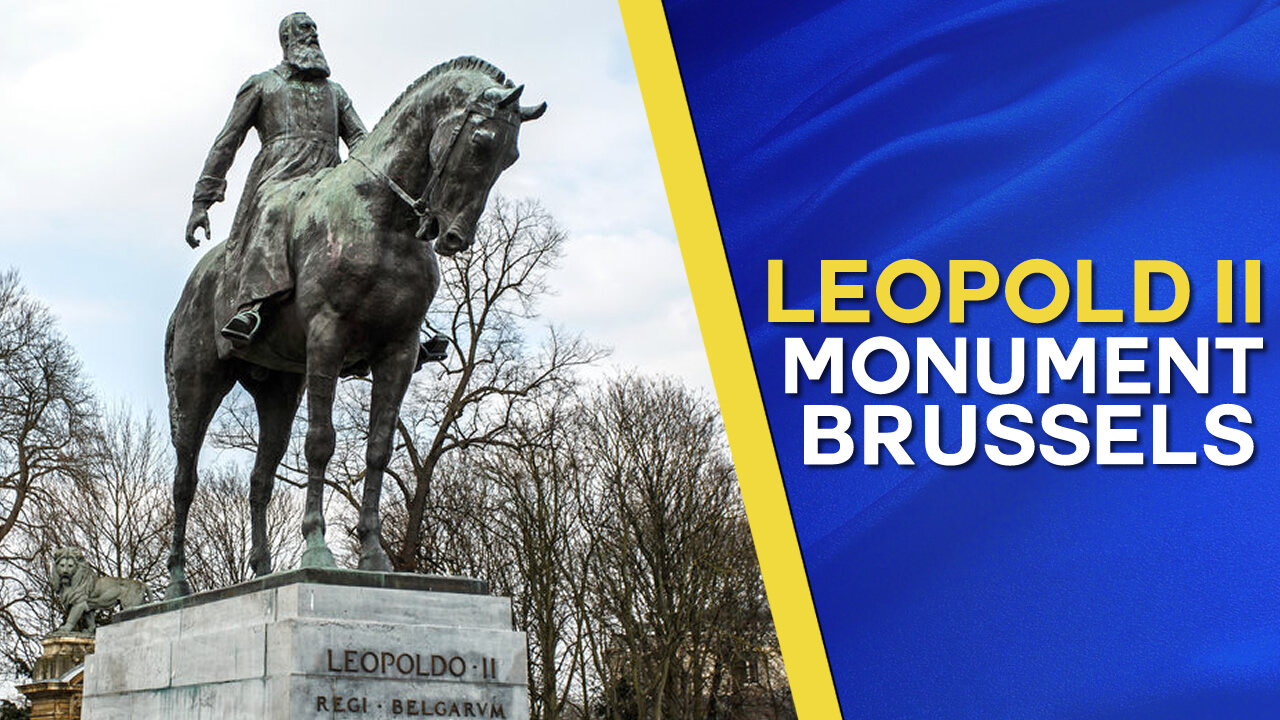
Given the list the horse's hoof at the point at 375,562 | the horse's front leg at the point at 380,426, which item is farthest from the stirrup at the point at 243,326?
the horse's hoof at the point at 375,562

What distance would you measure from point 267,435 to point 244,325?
4.59 ft

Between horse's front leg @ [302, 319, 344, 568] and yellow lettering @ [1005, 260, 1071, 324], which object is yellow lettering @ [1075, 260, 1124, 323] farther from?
horse's front leg @ [302, 319, 344, 568]

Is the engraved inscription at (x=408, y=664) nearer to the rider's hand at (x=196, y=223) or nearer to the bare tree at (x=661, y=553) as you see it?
the rider's hand at (x=196, y=223)

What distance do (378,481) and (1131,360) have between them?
581 centimetres

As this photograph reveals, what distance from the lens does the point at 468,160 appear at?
441 inches

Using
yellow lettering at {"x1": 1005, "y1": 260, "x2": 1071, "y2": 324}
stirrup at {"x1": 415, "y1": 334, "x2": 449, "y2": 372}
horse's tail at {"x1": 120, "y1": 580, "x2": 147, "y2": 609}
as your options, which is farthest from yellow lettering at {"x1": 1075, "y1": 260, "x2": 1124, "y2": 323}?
horse's tail at {"x1": 120, "y1": 580, "x2": 147, "y2": 609}

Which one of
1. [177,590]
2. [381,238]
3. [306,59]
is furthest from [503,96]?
[177,590]

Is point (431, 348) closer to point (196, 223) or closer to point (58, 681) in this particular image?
point (196, 223)

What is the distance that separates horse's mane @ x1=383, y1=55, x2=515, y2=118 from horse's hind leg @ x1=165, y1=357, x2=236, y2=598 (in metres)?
2.76

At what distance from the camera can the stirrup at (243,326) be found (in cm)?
1216

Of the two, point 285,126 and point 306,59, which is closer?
point 285,126

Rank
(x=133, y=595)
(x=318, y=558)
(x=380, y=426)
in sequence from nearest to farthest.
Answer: (x=318, y=558) < (x=380, y=426) < (x=133, y=595)

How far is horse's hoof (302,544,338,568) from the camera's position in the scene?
11.4m

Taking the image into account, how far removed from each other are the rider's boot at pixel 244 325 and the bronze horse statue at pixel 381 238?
0.50 ft
